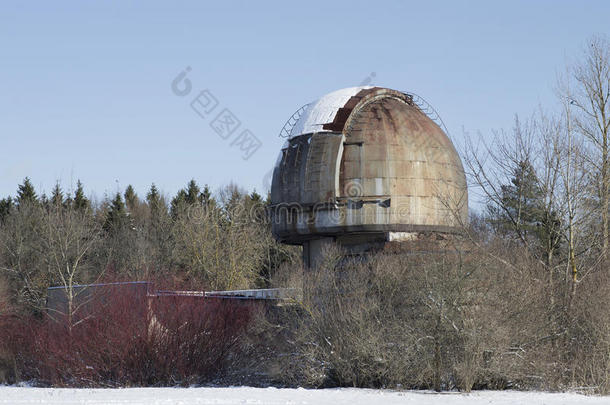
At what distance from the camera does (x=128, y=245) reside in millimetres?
52594

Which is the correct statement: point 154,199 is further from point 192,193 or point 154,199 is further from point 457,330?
point 457,330

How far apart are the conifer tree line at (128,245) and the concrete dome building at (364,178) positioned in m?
13.0

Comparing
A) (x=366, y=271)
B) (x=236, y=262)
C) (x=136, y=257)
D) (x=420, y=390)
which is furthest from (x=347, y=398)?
(x=136, y=257)

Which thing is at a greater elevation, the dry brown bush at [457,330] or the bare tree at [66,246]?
the bare tree at [66,246]

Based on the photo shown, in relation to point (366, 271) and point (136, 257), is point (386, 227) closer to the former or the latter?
point (366, 271)

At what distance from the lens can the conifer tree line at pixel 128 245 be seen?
1736 inches

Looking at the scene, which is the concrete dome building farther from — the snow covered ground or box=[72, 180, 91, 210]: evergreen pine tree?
box=[72, 180, 91, 210]: evergreen pine tree


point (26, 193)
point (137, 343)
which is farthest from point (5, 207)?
point (137, 343)

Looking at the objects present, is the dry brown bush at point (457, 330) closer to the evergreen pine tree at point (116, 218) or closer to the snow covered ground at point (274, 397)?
the snow covered ground at point (274, 397)

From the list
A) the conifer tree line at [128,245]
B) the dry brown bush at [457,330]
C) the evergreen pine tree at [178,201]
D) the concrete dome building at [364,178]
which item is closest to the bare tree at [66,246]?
the conifer tree line at [128,245]

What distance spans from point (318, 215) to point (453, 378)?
882 cm

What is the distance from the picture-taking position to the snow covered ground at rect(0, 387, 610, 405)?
16.1 metres

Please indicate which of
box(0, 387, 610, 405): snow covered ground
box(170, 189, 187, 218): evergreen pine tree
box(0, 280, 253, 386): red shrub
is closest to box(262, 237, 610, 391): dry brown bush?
box(0, 387, 610, 405): snow covered ground

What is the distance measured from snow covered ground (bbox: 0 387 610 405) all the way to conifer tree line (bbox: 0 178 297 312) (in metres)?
20.8
